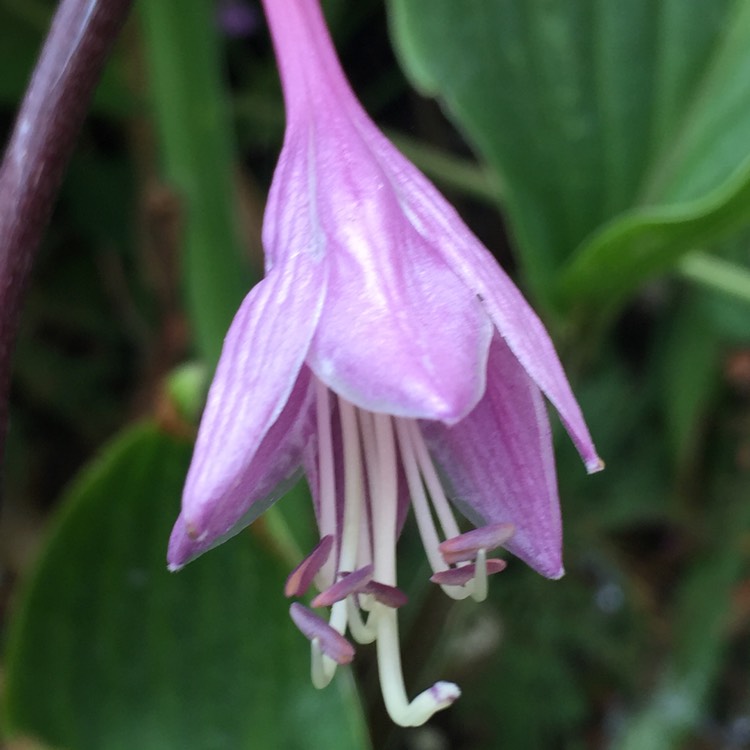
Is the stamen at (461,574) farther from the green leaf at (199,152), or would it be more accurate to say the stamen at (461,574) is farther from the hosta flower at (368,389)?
the green leaf at (199,152)

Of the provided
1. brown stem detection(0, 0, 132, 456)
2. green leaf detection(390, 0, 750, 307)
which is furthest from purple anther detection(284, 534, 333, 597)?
green leaf detection(390, 0, 750, 307)

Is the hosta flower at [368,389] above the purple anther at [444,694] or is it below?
above

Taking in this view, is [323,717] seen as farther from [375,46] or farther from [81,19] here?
[375,46]

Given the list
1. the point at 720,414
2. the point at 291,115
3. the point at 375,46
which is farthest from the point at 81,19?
the point at 720,414

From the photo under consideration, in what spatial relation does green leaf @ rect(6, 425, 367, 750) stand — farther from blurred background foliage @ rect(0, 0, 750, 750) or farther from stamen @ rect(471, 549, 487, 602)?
stamen @ rect(471, 549, 487, 602)

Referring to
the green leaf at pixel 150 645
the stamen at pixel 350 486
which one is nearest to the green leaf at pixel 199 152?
the green leaf at pixel 150 645

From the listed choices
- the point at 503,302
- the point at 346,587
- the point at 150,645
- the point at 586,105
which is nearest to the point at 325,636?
the point at 346,587

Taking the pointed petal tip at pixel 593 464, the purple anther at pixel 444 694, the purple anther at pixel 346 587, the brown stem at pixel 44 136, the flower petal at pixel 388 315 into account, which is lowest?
the purple anther at pixel 444 694

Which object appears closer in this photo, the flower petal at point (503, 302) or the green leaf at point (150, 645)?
the flower petal at point (503, 302)
